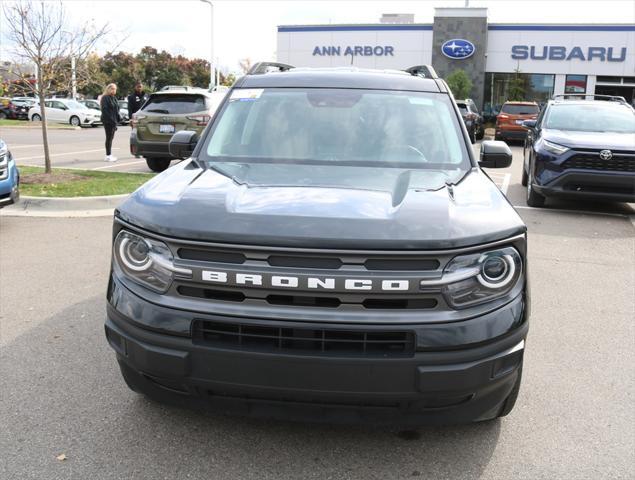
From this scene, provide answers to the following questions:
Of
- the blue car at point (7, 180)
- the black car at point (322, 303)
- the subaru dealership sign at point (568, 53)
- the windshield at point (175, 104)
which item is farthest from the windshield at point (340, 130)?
the subaru dealership sign at point (568, 53)

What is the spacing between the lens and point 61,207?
9.07m

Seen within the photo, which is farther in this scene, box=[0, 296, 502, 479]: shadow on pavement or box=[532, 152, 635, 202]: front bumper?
box=[532, 152, 635, 202]: front bumper

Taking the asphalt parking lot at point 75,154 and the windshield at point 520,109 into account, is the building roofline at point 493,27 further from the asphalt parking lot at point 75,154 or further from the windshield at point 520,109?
the asphalt parking lot at point 75,154

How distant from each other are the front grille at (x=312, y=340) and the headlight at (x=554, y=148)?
25.8 ft

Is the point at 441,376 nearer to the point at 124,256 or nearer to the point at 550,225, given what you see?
the point at 124,256

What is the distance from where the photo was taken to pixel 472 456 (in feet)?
9.87

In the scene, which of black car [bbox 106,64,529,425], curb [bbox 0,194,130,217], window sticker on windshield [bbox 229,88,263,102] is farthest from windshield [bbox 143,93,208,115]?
black car [bbox 106,64,529,425]

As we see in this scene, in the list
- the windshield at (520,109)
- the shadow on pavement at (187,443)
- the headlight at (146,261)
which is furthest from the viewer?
the windshield at (520,109)

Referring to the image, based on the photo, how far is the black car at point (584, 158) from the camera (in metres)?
9.20

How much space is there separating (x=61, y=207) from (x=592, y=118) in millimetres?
8483

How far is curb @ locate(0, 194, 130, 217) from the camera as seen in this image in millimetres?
8875

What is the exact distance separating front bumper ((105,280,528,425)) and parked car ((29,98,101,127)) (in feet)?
112

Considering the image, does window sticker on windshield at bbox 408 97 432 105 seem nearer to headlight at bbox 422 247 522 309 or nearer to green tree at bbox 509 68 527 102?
headlight at bbox 422 247 522 309

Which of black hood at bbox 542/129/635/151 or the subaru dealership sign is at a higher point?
the subaru dealership sign
